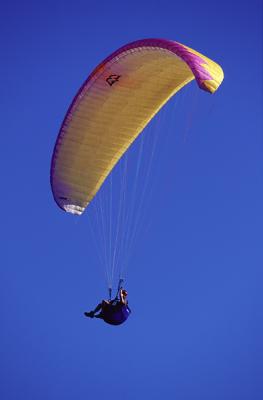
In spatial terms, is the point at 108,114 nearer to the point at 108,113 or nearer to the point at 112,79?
the point at 108,113

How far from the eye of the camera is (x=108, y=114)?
877 inches

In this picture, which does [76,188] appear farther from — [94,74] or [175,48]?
[175,48]

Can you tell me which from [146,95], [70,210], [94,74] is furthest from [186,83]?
[70,210]

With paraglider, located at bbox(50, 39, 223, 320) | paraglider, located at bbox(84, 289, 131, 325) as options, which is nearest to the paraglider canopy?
paraglider, located at bbox(50, 39, 223, 320)

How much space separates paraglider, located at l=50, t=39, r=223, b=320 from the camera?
69.6ft

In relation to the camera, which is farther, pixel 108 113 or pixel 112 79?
pixel 108 113

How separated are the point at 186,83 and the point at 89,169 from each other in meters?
3.17

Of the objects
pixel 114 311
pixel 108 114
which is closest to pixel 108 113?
pixel 108 114

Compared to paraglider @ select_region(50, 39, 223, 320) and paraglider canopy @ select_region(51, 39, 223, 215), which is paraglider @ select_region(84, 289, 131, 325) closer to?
paraglider @ select_region(50, 39, 223, 320)

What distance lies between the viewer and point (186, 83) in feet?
74.0

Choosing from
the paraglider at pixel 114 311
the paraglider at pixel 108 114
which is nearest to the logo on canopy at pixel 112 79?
the paraglider at pixel 108 114

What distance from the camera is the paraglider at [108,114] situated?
21.2m

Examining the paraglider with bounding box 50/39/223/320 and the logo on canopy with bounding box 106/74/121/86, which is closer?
the paraglider with bounding box 50/39/223/320

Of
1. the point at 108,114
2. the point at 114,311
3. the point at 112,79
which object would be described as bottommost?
the point at 114,311
